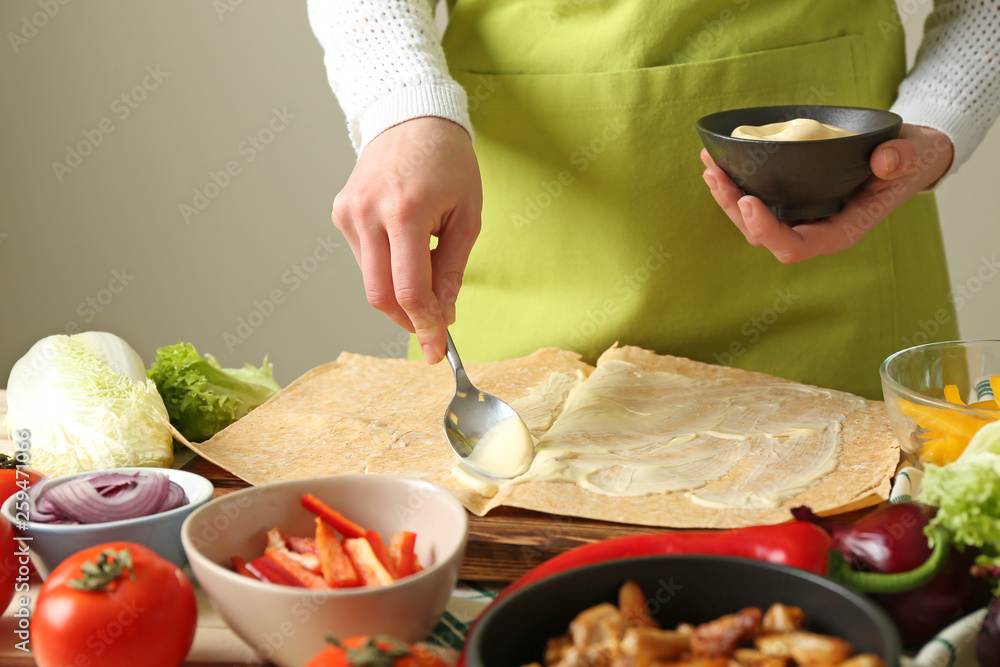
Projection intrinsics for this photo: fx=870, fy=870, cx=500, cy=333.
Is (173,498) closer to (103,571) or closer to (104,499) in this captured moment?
(104,499)

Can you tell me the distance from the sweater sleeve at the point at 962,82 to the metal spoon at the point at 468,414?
103cm

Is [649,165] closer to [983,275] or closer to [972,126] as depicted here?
[972,126]

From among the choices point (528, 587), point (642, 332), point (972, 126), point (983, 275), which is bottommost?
point (983, 275)

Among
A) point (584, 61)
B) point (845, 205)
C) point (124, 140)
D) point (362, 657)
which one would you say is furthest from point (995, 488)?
point (124, 140)

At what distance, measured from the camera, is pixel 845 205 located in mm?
1480

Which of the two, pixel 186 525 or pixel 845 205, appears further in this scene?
pixel 845 205

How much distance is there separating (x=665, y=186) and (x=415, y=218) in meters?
0.68

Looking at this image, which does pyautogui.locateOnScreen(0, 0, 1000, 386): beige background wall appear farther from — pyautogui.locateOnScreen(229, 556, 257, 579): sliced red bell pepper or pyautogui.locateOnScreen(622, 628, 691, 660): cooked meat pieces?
pyautogui.locateOnScreen(622, 628, 691, 660): cooked meat pieces

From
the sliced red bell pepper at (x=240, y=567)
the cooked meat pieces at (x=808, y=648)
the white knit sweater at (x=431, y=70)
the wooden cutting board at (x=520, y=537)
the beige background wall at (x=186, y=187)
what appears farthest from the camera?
the beige background wall at (x=186, y=187)

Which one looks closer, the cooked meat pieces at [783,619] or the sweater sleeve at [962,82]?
the cooked meat pieces at [783,619]

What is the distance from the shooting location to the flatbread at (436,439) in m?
1.24

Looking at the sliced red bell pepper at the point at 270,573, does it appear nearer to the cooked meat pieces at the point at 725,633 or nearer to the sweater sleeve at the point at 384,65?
the cooked meat pieces at the point at 725,633

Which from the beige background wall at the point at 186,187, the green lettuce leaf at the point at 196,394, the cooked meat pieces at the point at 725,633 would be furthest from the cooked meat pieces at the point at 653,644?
the beige background wall at the point at 186,187

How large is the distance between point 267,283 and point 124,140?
2.86 ft
